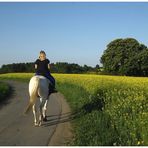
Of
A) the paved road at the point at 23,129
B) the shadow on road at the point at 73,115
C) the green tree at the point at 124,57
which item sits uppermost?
the green tree at the point at 124,57

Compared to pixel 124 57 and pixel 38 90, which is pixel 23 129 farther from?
pixel 124 57

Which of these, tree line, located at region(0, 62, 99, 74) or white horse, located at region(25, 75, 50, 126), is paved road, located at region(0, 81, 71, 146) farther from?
tree line, located at region(0, 62, 99, 74)

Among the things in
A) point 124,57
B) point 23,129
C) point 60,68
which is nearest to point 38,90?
point 23,129

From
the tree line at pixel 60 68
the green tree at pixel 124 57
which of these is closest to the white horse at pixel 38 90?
the green tree at pixel 124 57

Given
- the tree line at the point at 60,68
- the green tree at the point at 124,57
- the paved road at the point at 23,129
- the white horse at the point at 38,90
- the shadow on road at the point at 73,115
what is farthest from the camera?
the tree line at the point at 60,68

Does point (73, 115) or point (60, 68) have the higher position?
point (60, 68)

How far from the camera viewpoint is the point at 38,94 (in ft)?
40.3

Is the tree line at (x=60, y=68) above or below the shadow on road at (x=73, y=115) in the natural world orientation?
above

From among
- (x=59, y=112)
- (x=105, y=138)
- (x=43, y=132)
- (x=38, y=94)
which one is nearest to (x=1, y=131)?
(x=43, y=132)

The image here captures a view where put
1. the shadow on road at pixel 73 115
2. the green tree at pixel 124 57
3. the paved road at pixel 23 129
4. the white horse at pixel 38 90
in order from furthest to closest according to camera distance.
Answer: the green tree at pixel 124 57, the shadow on road at pixel 73 115, the white horse at pixel 38 90, the paved road at pixel 23 129

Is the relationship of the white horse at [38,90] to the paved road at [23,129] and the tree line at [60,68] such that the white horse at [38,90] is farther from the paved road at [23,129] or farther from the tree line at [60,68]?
the tree line at [60,68]

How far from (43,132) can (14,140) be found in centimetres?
132

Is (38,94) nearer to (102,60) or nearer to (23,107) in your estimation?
(23,107)

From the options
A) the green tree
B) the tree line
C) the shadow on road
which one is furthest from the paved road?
the tree line
